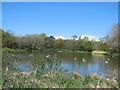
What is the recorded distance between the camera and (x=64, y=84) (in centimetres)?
165

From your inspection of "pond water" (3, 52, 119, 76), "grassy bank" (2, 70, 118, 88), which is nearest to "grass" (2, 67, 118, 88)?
"grassy bank" (2, 70, 118, 88)

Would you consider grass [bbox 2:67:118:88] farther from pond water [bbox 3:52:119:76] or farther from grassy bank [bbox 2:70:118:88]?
pond water [bbox 3:52:119:76]

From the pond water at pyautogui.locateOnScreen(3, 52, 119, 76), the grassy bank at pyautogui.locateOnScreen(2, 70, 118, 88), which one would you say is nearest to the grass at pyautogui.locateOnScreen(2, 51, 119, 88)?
the grassy bank at pyautogui.locateOnScreen(2, 70, 118, 88)

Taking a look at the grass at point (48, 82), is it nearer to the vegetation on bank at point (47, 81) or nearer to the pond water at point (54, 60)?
the vegetation on bank at point (47, 81)

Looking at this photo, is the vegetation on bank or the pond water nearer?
the vegetation on bank

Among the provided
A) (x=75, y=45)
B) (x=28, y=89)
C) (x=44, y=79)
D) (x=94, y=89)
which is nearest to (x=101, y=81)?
(x=94, y=89)

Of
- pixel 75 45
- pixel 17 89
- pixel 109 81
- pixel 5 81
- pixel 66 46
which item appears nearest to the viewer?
pixel 17 89

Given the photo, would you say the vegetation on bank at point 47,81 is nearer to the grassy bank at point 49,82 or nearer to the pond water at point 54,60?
the grassy bank at point 49,82

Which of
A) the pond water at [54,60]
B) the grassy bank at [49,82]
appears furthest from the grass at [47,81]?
the pond water at [54,60]

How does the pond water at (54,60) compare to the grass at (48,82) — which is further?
the pond water at (54,60)

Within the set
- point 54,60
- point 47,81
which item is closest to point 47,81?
point 47,81

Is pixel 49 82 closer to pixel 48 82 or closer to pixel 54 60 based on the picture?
pixel 48 82

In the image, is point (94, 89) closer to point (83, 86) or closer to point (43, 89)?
point (83, 86)

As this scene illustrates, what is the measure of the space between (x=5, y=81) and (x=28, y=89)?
27 cm
